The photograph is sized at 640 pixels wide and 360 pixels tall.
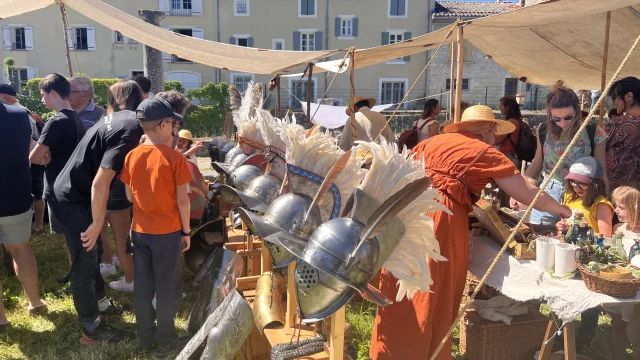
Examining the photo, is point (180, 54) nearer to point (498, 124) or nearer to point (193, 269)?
point (193, 269)

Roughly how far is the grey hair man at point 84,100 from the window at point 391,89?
1066 inches

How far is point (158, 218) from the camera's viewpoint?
9.48ft

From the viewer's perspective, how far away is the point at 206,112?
22250mm

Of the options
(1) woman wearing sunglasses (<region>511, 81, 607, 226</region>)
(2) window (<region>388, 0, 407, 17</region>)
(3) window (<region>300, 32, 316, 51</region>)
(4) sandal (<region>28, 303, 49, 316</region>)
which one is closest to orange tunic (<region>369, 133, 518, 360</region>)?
(1) woman wearing sunglasses (<region>511, 81, 607, 226</region>)

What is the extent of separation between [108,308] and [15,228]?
0.89 metres

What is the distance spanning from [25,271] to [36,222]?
99.9 inches

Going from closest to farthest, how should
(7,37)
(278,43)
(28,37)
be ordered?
(28,37) → (7,37) → (278,43)

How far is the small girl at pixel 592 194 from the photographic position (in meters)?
2.73

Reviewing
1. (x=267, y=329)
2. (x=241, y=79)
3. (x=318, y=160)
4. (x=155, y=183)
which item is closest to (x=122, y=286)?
(x=155, y=183)

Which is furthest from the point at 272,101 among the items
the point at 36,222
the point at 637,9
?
the point at 637,9

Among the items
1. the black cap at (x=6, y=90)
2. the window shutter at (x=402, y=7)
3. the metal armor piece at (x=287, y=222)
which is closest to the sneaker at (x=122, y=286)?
the black cap at (x=6, y=90)

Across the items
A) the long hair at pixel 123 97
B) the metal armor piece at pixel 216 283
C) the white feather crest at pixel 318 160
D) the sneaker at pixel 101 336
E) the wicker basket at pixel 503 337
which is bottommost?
the sneaker at pixel 101 336

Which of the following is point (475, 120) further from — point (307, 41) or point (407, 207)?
point (307, 41)

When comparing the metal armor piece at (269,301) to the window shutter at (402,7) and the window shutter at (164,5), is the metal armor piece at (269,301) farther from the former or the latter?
the window shutter at (164,5)
